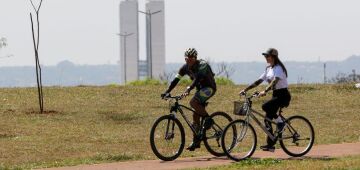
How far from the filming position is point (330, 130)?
2212 cm

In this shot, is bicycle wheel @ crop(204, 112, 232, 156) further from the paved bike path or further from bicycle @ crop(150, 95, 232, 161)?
the paved bike path

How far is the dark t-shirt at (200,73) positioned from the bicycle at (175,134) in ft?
1.40

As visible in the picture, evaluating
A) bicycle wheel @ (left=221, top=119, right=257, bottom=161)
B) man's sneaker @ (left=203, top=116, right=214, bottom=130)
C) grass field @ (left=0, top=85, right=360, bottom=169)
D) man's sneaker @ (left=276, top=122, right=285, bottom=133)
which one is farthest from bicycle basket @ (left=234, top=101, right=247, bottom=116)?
grass field @ (left=0, top=85, right=360, bottom=169)

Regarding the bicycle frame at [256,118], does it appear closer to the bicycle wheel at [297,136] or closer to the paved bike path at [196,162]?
the bicycle wheel at [297,136]

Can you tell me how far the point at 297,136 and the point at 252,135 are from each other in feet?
2.88

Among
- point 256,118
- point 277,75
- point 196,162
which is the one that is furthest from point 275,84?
point 196,162

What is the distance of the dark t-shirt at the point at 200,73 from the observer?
14.1 meters

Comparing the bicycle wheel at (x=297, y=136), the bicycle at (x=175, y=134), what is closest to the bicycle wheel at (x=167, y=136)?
the bicycle at (x=175, y=134)

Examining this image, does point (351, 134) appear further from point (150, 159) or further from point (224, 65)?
point (224, 65)

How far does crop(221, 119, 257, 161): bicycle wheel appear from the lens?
1391 centimetres

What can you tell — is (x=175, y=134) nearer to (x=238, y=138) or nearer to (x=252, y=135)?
(x=238, y=138)

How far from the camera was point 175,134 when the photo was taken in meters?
14.2

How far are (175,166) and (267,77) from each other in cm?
229

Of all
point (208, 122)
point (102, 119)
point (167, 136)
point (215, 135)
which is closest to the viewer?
point (167, 136)
